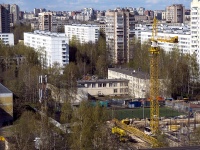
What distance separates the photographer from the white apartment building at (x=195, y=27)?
13.1 meters

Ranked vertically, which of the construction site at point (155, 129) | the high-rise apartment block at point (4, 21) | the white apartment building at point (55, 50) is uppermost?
the high-rise apartment block at point (4, 21)

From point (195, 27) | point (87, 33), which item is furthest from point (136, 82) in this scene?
point (87, 33)

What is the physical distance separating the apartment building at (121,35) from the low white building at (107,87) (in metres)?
3.99

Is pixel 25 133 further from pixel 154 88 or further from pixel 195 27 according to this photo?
pixel 195 27

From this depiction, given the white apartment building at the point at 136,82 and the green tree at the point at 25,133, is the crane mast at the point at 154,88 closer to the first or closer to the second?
the white apartment building at the point at 136,82

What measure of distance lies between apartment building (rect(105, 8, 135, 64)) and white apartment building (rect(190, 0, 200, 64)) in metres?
3.00

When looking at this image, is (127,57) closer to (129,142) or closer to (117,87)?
(117,87)

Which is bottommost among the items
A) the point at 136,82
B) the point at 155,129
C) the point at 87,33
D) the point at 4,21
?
the point at 155,129

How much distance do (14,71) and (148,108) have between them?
3.87 metres

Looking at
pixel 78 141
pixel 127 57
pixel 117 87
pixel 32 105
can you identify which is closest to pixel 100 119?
pixel 78 141

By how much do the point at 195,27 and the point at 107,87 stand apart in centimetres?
317

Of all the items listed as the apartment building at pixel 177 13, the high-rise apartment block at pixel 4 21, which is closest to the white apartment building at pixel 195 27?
the high-rise apartment block at pixel 4 21

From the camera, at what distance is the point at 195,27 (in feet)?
43.2

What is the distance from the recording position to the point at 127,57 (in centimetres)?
1609
